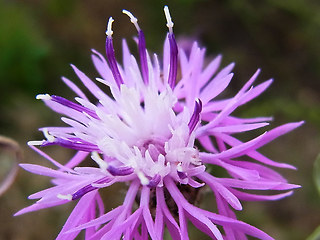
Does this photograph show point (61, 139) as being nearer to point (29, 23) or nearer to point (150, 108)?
point (150, 108)

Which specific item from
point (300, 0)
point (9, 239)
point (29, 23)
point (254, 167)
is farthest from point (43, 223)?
point (300, 0)

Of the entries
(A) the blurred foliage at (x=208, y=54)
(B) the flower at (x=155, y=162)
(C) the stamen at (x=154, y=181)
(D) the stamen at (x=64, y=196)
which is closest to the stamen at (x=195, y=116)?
(B) the flower at (x=155, y=162)

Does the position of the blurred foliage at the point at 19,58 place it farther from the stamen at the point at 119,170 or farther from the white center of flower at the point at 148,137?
the stamen at the point at 119,170

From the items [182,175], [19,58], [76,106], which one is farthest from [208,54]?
[182,175]

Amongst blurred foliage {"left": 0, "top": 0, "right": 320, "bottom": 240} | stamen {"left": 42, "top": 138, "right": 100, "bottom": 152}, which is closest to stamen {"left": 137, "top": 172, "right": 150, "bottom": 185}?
stamen {"left": 42, "top": 138, "right": 100, "bottom": 152}

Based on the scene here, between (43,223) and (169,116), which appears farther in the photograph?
(43,223)

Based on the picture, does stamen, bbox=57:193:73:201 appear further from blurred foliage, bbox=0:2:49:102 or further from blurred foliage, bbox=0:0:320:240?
blurred foliage, bbox=0:2:49:102
